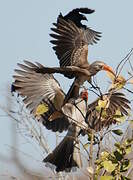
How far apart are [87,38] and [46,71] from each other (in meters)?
1.62

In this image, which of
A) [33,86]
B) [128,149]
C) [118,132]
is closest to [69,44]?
[33,86]

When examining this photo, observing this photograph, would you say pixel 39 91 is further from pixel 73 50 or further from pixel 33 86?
pixel 73 50

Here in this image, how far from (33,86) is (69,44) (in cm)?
69

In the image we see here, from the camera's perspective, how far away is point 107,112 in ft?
13.1

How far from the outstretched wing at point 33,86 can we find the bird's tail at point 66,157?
403mm

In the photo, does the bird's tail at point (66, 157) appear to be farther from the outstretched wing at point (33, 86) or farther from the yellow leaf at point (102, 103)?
the yellow leaf at point (102, 103)

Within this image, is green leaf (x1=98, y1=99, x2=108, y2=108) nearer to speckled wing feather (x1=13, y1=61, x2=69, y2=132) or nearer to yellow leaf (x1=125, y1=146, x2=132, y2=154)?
yellow leaf (x1=125, y1=146, x2=132, y2=154)

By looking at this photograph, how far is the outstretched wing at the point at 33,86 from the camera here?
15.0ft

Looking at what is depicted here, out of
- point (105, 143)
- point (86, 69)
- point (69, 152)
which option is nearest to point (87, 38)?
point (86, 69)

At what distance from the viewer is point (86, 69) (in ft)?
15.6

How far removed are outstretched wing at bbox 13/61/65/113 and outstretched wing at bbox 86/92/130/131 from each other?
18.5 inches

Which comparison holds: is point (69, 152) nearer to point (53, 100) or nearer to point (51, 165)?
point (51, 165)

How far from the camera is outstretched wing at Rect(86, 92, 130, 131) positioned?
302 cm

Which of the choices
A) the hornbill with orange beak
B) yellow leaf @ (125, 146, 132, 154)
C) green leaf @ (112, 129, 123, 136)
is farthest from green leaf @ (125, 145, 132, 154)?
the hornbill with orange beak
